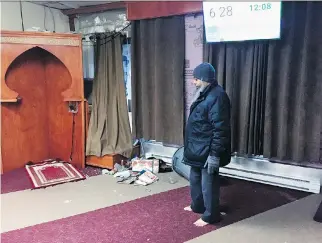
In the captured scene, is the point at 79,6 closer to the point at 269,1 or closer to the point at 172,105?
the point at 172,105

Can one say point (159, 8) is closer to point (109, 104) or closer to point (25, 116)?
point (109, 104)

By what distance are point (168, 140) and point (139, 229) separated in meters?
1.79

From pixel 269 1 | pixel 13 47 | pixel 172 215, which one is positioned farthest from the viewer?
pixel 13 47

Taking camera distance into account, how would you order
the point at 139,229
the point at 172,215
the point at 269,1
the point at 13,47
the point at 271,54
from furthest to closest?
the point at 13,47 < the point at 271,54 < the point at 269,1 < the point at 172,215 < the point at 139,229

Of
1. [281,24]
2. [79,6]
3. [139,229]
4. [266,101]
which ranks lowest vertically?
[139,229]

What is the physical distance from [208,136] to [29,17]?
11.1 feet

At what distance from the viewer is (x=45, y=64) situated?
15.2ft

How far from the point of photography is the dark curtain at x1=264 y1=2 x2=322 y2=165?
3.27m

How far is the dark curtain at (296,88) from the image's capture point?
3.27 m

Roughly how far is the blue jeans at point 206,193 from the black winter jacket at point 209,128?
13 cm

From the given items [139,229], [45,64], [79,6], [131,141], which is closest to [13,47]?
[45,64]

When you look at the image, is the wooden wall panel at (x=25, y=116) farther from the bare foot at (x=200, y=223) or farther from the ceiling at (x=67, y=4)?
the bare foot at (x=200, y=223)

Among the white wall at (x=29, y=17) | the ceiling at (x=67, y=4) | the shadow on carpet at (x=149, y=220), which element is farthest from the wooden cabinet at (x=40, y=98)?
the shadow on carpet at (x=149, y=220)

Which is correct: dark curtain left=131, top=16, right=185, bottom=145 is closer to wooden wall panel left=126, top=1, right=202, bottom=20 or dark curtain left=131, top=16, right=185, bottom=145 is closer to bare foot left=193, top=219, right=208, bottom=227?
wooden wall panel left=126, top=1, right=202, bottom=20
